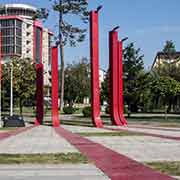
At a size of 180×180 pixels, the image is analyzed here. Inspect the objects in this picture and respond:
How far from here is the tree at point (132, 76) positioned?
72.6 metres

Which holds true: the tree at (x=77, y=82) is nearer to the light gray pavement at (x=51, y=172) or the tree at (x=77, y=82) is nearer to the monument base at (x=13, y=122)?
the monument base at (x=13, y=122)

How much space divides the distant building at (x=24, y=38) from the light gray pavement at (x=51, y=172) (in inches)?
4435

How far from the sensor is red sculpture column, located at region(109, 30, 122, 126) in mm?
39366

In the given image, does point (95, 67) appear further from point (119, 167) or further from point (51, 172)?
point (51, 172)

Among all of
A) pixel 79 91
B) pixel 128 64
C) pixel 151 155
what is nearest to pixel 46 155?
pixel 151 155

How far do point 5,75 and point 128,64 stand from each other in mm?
18742

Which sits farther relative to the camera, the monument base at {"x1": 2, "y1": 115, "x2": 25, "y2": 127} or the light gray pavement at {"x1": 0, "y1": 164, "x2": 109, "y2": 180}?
the monument base at {"x1": 2, "y1": 115, "x2": 25, "y2": 127}

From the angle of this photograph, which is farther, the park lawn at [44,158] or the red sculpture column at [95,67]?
the red sculpture column at [95,67]

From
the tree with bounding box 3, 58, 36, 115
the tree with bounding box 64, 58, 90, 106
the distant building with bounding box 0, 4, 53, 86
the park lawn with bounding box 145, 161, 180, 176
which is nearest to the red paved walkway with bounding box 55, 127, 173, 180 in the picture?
the park lawn with bounding box 145, 161, 180, 176

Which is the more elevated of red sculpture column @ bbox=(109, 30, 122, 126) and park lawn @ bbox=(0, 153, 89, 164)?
red sculpture column @ bbox=(109, 30, 122, 126)

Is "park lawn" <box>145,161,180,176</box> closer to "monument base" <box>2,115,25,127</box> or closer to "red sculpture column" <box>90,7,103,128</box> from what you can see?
"red sculpture column" <box>90,7,103,128</box>

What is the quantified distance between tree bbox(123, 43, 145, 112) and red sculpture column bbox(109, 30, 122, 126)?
31.8m

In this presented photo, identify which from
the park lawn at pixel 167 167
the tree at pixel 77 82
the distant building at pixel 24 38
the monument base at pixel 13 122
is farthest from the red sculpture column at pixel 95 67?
the distant building at pixel 24 38

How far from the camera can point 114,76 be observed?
131 ft
